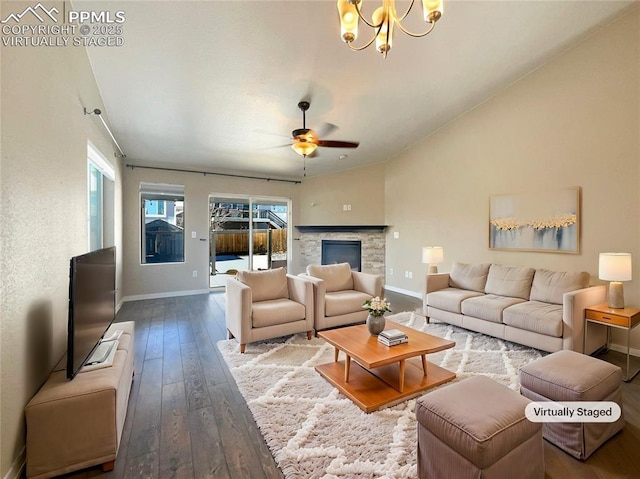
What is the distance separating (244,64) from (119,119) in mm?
2096

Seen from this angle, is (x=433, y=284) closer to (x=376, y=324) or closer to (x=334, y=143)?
(x=376, y=324)

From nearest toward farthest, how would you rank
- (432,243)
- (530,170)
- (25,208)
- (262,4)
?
(25,208), (262,4), (530,170), (432,243)

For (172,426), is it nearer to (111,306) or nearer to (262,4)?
(111,306)

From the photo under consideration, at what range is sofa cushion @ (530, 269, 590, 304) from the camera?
10.3 ft

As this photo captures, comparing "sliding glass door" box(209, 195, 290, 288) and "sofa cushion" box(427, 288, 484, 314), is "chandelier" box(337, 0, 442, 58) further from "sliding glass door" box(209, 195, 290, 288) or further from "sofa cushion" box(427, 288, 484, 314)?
"sliding glass door" box(209, 195, 290, 288)

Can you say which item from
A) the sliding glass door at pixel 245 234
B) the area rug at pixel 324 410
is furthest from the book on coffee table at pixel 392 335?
the sliding glass door at pixel 245 234

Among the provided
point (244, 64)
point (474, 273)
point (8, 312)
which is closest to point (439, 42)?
point (244, 64)

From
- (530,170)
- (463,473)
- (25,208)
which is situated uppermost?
(530,170)

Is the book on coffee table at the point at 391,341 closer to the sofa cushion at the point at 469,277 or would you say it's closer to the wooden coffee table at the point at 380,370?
the wooden coffee table at the point at 380,370

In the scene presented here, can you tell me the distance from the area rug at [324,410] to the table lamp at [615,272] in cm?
83

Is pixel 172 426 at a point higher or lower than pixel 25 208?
lower

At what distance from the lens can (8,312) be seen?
1.38m

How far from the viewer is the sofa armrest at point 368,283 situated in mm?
3928

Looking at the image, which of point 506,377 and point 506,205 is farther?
point 506,205
